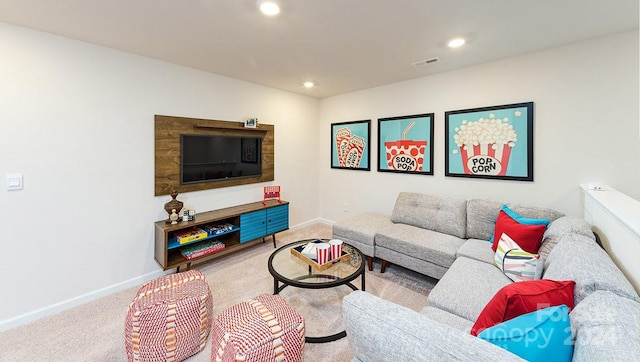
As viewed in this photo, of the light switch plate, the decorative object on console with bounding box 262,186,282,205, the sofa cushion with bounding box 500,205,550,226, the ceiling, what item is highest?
the ceiling

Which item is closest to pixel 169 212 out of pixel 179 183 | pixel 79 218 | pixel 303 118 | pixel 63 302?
pixel 179 183

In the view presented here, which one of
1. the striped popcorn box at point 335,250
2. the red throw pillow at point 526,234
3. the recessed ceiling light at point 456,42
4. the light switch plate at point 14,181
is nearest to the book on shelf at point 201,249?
the light switch plate at point 14,181

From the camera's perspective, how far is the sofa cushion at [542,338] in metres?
0.83

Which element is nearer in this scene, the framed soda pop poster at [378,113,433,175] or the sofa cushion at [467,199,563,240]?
the sofa cushion at [467,199,563,240]

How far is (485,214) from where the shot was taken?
265 cm

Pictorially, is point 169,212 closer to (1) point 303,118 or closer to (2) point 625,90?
(1) point 303,118

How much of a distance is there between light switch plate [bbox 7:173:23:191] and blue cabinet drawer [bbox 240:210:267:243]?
190 centimetres

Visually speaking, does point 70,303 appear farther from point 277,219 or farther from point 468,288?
point 468,288

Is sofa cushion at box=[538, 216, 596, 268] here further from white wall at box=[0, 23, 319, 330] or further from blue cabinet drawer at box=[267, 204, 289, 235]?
white wall at box=[0, 23, 319, 330]

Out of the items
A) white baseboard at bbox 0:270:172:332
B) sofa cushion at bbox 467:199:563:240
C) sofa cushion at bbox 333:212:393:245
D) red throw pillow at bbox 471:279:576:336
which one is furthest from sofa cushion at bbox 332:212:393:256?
white baseboard at bbox 0:270:172:332

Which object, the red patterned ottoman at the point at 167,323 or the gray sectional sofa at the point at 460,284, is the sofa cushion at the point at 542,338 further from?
the red patterned ottoman at the point at 167,323

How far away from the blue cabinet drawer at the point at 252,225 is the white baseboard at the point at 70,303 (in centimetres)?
102

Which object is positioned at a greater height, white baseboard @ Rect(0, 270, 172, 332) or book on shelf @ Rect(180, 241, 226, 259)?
book on shelf @ Rect(180, 241, 226, 259)

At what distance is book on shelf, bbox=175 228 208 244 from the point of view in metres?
2.74
